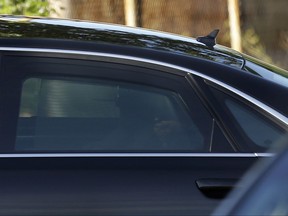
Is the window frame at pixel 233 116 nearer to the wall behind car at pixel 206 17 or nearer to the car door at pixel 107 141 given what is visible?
the car door at pixel 107 141

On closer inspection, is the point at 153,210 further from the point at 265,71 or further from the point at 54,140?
the point at 265,71

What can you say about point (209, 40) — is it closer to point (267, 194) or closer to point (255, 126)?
point (255, 126)

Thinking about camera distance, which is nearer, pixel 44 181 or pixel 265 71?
pixel 44 181

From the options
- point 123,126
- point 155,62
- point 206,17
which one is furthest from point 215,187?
point 206,17

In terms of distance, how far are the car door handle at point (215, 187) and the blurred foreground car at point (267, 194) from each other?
1.31 metres

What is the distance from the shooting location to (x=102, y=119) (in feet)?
11.0

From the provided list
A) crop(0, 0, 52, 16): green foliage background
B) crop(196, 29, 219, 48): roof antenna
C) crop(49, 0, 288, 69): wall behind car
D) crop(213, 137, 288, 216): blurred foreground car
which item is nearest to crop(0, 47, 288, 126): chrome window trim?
crop(196, 29, 219, 48): roof antenna

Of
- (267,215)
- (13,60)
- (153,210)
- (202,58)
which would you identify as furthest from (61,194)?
(267,215)

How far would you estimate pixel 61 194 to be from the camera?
3117 millimetres

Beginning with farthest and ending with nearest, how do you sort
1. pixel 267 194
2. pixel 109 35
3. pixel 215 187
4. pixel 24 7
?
pixel 24 7, pixel 109 35, pixel 215 187, pixel 267 194

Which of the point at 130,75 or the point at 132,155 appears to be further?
the point at 130,75

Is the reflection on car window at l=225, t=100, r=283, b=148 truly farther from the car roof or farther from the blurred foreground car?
the blurred foreground car

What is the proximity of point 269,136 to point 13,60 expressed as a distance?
1.06 metres

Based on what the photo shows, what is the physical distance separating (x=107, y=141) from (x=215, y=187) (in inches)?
18.5
